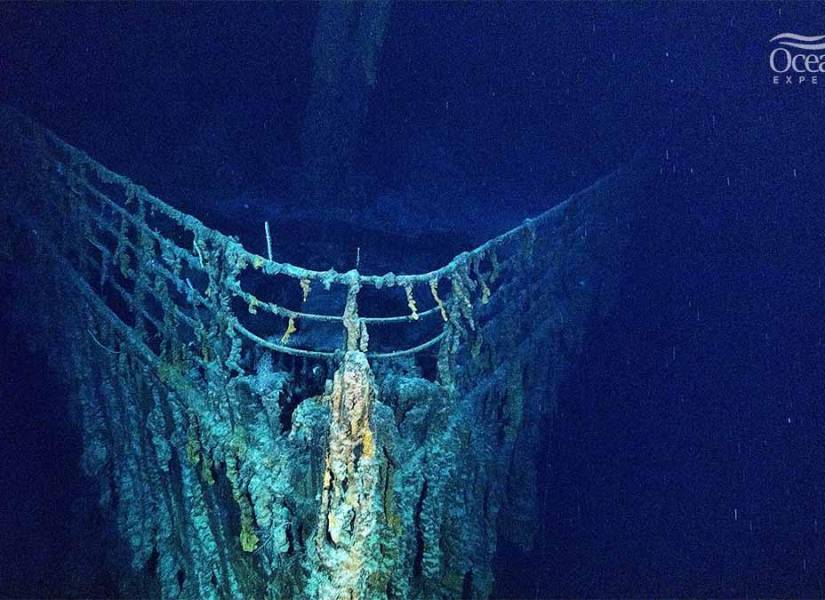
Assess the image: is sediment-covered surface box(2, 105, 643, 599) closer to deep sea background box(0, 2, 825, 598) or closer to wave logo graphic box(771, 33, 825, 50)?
deep sea background box(0, 2, 825, 598)

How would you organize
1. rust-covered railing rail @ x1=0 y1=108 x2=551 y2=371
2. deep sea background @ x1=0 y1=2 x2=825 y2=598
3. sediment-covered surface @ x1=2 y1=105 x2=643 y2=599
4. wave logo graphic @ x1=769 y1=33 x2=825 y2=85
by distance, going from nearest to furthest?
sediment-covered surface @ x1=2 y1=105 x2=643 y2=599, rust-covered railing rail @ x1=0 y1=108 x2=551 y2=371, deep sea background @ x1=0 y1=2 x2=825 y2=598, wave logo graphic @ x1=769 y1=33 x2=825 y2=85

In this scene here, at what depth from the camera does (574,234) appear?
6.02m

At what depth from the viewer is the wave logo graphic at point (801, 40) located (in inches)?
393

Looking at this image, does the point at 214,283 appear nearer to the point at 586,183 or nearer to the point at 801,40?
the point at 586,183

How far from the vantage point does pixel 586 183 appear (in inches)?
476

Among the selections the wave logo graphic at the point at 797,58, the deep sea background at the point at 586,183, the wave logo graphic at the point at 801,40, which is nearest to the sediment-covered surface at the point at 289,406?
the deep sea background at the point at 586,183

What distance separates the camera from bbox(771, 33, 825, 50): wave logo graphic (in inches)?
393

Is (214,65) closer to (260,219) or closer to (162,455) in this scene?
(260,219)

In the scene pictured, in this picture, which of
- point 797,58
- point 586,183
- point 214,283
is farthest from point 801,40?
point 214,283

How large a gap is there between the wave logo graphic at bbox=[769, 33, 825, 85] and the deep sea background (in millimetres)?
274

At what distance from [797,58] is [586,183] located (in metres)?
3.97

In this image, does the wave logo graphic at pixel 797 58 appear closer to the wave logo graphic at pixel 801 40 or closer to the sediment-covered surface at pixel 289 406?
the wave logo graphic at pixel 801 40

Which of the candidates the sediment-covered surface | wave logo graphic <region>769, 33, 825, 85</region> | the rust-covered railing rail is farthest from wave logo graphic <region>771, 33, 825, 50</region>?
the rust-covered railing rail

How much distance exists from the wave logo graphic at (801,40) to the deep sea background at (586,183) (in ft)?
1.45
